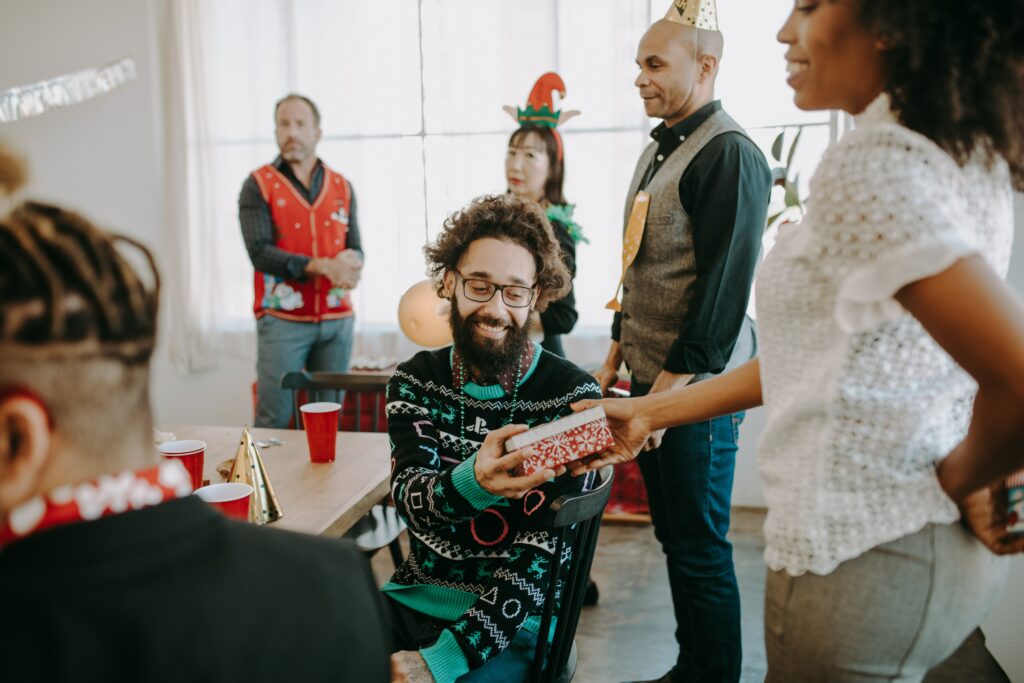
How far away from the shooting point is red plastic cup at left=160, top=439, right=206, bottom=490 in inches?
66.1

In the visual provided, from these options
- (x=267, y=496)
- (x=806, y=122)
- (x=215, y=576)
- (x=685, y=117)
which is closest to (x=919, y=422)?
(x=215, y=576)

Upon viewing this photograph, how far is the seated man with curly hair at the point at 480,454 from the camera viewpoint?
1451 mm

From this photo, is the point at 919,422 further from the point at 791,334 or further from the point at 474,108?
the point at 474,108

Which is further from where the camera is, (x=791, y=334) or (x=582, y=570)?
(x=582, y=570)

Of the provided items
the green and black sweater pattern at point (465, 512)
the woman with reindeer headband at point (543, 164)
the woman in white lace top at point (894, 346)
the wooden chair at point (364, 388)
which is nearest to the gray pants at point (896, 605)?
the woman in white lace top at point (894, 346)

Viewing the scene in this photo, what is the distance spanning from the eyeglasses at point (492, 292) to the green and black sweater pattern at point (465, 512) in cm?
13

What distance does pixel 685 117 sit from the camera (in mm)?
2289

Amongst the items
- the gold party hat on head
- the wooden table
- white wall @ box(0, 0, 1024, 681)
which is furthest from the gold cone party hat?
white wall @ box(0, 0, 1024, 681)

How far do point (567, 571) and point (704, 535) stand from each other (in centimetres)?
70

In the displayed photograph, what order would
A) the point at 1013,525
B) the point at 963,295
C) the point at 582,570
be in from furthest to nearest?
the point at 582,570 → the point at 1013,525 → the point at 963,295

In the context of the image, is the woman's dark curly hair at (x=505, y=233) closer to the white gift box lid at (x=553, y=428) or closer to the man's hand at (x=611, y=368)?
the white gift box lid at (x=553, y=428)

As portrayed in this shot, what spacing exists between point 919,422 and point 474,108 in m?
3.66

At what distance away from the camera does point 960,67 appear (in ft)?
2.70

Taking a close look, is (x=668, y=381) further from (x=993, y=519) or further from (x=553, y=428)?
(x=993, y=519)
